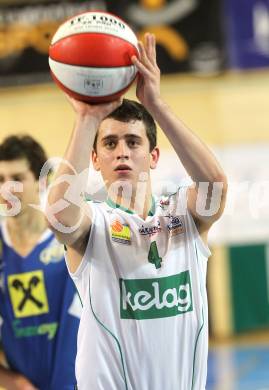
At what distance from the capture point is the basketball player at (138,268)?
2857mm

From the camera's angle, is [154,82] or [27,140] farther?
[27,140]

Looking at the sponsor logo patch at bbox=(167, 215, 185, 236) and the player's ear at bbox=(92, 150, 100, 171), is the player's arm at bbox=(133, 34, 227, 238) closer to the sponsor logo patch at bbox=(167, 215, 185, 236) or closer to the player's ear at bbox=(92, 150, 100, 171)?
the sponsor logo patch at bbox=(167, 215, 185, 236)

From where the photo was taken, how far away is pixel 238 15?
35.0 ft

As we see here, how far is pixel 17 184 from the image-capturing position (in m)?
4.20

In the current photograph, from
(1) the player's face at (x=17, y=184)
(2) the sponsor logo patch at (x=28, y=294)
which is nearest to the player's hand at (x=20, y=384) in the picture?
(2) the sponsor logo patch at (x=28, y=294)

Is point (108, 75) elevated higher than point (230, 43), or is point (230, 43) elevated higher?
point (230, 43)

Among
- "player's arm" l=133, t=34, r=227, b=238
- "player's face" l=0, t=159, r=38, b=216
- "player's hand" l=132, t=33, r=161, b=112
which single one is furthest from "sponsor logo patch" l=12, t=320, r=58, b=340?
"player's hand" l=132, t=33, r=161, b=112

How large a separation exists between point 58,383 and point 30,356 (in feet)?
0.74

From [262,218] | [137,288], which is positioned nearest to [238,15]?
[262,218]

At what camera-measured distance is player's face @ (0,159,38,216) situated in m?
4.19

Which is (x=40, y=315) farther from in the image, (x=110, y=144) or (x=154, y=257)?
(x=110, y=144)

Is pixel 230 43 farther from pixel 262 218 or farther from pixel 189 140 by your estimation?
pixel 189 140

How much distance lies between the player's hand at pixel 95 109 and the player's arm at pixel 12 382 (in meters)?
1.76

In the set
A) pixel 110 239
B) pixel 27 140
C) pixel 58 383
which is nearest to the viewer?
pixel 110 239
